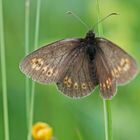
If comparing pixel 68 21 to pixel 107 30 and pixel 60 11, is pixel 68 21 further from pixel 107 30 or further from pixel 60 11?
pixel 107 30

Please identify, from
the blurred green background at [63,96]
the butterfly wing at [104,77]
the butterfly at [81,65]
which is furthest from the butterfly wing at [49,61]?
the blurred green background at [63,96]

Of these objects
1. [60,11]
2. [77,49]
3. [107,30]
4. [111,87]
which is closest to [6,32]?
[60,11]

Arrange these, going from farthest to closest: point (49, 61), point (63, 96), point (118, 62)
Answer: point (63, 96) → point (49, 61) → point (118, 62)

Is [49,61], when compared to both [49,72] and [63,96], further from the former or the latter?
[63,96]

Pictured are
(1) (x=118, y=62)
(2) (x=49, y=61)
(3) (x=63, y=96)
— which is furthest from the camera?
(3) (x=63, y=96)

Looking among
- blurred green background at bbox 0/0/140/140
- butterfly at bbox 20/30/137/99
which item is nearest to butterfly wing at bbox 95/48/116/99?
butterfly at bbox 20/30/137/99

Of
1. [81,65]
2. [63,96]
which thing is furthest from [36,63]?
[63,96]
